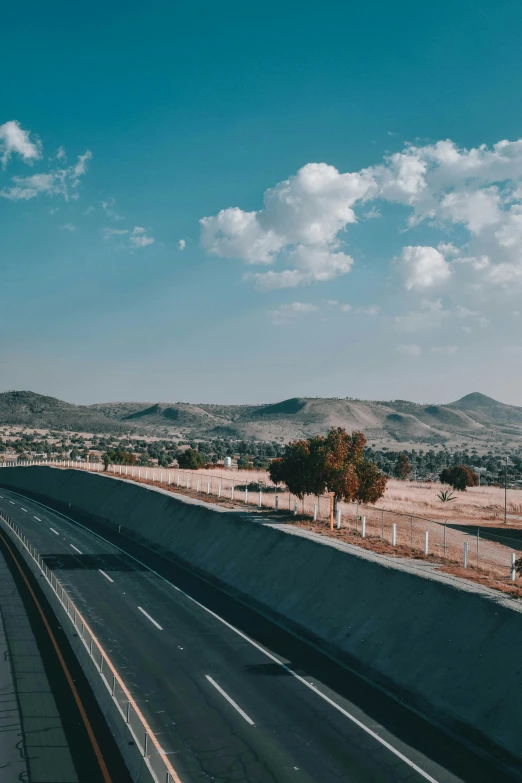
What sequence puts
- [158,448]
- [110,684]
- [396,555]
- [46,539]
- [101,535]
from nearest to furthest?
[110,684], [396,555], [46,539], [101,535], [158,448]

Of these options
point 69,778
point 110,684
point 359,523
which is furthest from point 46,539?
point 69,778

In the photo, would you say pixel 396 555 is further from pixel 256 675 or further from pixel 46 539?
pixel 46 539

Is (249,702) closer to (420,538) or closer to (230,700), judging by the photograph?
(230,700)

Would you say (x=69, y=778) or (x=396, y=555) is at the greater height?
(x=396, y=555)

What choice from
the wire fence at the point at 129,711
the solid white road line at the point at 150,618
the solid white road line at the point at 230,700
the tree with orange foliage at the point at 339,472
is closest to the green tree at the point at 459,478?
the tree with orange foliage at the point at 339,472

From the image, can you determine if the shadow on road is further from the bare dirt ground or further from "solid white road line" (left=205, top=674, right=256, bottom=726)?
"solid white road line" (left=205, top=674, right=256, bottom=726)

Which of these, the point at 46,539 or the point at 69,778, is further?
the point at 46,539
